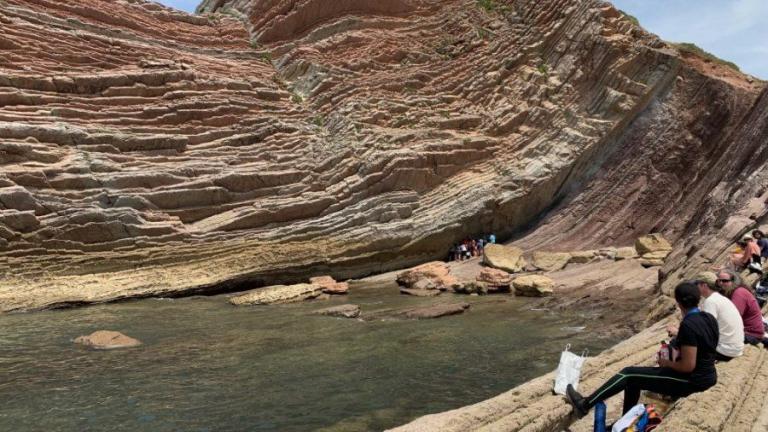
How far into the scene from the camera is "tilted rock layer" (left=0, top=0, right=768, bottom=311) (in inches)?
755

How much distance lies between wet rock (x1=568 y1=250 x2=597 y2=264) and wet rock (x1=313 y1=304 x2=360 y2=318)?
10.2 metres

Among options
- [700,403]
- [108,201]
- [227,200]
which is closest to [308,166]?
[227,200]

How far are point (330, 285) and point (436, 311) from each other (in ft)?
19.5

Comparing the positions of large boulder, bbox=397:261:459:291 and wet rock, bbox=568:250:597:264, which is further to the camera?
wet rock, bbox=568:250:597:264

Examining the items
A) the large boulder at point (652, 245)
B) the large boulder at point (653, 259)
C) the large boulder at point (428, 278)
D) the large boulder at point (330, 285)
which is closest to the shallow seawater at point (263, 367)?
the large boulder at point (330, 285)

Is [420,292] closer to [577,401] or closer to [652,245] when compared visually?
[652,245]

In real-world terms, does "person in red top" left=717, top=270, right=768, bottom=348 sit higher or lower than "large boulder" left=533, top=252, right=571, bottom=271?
higher

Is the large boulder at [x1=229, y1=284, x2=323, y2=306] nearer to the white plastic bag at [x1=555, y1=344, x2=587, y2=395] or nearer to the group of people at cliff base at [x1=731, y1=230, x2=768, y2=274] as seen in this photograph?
the group of people at cliff base at [x1=731, y1=230, x2=768, y2=274]

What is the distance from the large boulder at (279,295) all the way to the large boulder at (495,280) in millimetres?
5977

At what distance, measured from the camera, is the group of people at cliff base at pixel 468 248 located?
2470 centimetres

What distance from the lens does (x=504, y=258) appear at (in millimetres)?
22562

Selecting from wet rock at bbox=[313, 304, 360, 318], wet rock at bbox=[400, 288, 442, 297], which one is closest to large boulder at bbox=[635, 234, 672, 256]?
wet rock at bbox=[400, 288, 442, 297]

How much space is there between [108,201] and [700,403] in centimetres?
1947

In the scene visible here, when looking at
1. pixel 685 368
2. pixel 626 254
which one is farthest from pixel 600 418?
pixel 626 254
